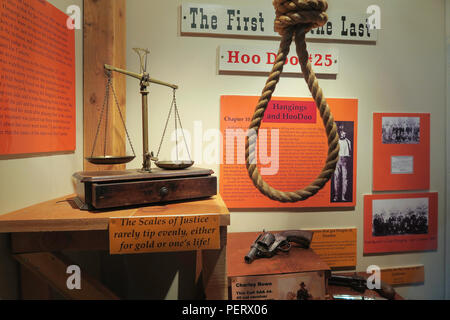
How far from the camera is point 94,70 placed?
1.13 meters

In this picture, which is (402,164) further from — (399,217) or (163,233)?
(163,233)

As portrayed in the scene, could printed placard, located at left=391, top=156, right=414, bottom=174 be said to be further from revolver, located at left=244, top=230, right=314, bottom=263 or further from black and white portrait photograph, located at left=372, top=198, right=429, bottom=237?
revolver, located at left=244, top=230, right=314, bottom=263

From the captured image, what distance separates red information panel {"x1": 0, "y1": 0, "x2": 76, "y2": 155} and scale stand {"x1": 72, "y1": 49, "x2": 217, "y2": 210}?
7.8 inches

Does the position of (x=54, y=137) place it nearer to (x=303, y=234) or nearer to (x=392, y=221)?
(x=303, y=234)

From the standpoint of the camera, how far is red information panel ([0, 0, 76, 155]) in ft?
2.48

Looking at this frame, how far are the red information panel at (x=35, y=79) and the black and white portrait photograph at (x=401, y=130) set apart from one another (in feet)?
4.74

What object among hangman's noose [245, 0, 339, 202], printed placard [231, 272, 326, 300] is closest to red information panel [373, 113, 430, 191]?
printed placard [231, 272, 326, 300]

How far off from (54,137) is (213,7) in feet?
2.90

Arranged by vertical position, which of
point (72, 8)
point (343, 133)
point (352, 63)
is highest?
point (72, 8)

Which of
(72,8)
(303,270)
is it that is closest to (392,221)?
(303,270)

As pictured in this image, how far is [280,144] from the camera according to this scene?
132cm
